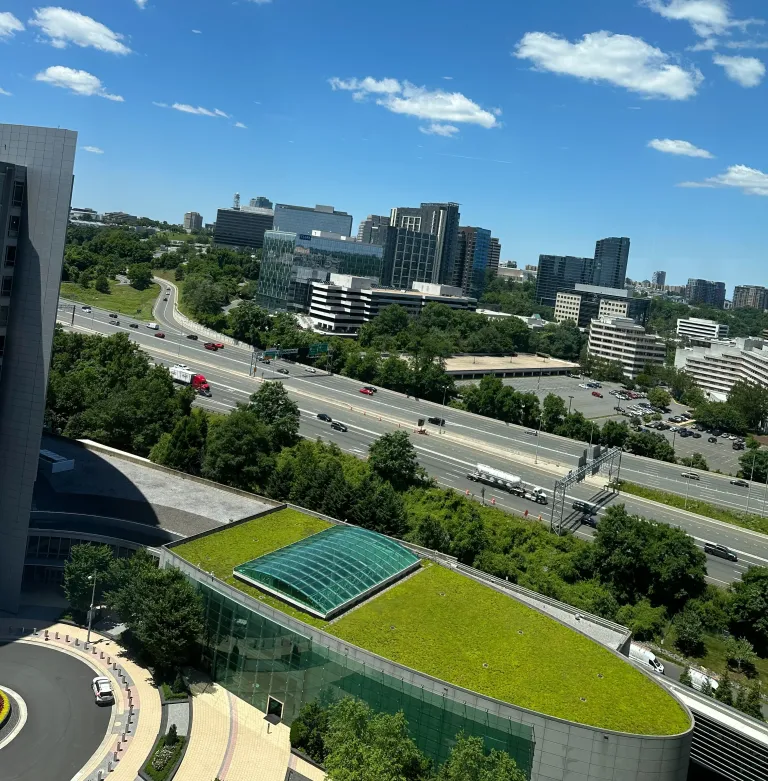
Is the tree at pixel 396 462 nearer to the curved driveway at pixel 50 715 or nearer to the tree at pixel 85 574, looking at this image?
→ the tree at pixel 85 574

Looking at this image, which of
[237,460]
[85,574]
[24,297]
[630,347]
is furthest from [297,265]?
[85,574]

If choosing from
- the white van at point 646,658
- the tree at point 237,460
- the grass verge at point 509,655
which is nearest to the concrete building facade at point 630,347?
the tree at point 237,460

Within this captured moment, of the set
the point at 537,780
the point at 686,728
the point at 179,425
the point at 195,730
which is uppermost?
the point at 179,425

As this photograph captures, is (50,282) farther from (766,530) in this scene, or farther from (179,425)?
(766,530)

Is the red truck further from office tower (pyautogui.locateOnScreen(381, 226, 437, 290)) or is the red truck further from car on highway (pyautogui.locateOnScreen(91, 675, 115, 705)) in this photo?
office tower (pyautogui.locateOnScreen(381, 226, 437, 290))

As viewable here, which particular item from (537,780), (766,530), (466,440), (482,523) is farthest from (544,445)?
(537,780)

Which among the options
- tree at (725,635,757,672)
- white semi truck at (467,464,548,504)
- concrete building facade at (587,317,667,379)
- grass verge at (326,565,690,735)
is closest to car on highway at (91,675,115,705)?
grass verge at (326,565,690,735)

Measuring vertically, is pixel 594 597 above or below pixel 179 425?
below
